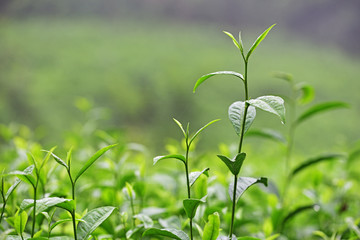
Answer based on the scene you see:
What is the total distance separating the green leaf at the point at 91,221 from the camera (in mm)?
375

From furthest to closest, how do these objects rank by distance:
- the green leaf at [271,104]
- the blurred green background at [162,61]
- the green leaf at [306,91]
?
1. the blurred green background at [162,61]
2. the green leaf at [306,91]
3. the green leaf at [271,104]

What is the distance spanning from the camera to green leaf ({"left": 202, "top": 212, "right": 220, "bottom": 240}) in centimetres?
37

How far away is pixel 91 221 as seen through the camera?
0.39 m

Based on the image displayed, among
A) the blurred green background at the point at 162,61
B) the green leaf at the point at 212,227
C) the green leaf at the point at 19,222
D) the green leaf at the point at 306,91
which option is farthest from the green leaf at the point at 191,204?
the blurred green background at the point at 162,61

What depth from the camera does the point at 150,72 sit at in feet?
21.9

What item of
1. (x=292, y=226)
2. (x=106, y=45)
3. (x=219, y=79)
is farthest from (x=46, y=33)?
(x=292, y=226)

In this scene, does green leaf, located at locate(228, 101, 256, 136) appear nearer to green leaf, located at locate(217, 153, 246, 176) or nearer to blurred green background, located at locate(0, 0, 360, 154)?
green leaf, located at locate(217, 153, 246, 176)

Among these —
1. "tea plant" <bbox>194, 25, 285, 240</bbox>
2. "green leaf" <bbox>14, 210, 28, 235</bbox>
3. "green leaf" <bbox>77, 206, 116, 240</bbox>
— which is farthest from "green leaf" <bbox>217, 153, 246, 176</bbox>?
"green leaf" <bbox>14, 210, 28, 235</bbox>

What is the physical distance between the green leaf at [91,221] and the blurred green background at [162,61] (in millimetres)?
4594

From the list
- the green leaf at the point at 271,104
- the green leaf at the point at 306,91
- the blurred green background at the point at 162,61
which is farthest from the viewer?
the blurred green background at the point at 162,61

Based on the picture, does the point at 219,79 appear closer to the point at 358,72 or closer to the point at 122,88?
the point at 122,88

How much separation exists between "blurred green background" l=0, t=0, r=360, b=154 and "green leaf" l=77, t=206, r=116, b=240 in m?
4.59

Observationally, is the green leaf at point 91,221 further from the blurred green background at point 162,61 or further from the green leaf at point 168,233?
the blurred green background at point 162,61

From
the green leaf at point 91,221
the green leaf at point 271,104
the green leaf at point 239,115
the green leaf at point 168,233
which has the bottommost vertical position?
the green leaf at point 168,233
